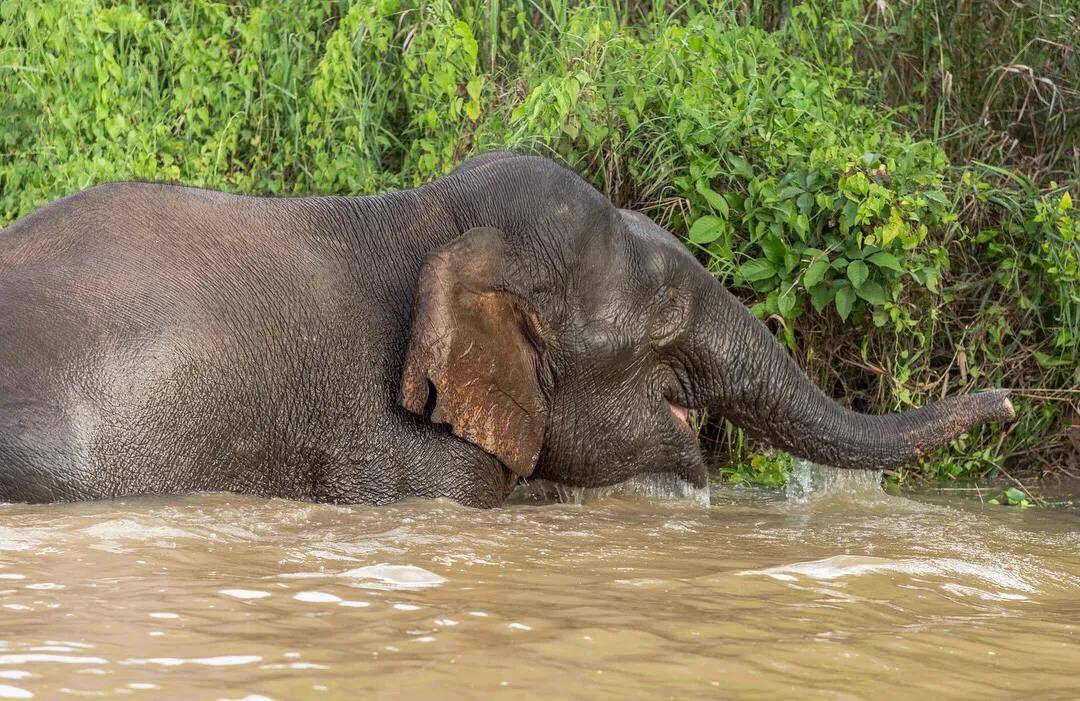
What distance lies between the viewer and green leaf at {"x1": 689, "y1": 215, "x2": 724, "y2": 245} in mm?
5801

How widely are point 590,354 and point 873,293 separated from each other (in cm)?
159

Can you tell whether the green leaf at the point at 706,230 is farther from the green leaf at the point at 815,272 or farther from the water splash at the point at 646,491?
the water splash at the point at 646,491

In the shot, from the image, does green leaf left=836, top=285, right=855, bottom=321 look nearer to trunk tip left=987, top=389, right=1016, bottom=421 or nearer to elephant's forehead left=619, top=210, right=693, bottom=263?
trunk tip left=987, top=389, right=1016, bottom=421

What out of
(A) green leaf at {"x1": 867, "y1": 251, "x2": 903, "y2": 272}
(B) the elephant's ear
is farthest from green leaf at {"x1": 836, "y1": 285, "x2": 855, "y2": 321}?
(B) the elephant's ear

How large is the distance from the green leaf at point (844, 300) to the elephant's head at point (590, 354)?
802 millimetres

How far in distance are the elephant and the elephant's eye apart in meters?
0.01

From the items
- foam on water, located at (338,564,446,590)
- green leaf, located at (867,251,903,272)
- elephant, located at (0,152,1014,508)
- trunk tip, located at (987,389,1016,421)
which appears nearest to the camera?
foam on water, located at (338,564,446,590)

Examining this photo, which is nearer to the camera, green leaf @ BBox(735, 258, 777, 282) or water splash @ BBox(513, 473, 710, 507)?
water splash @ BBox(513, 473, 710, 507)

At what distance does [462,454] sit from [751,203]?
74.2 inches

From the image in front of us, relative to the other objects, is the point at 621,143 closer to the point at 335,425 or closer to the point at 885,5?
the point at 885,5

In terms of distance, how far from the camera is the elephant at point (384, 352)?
160 inches

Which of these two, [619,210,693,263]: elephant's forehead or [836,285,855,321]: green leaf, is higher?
[619,210,693,263]: elephant's forehead

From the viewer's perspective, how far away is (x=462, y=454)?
4.63 meters

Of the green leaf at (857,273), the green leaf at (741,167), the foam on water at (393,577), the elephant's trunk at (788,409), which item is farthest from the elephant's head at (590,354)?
the foam on water at (393,577)
